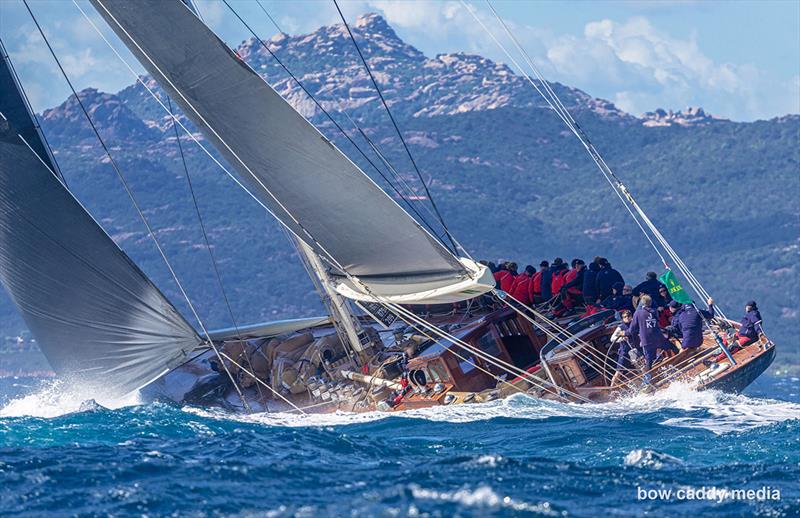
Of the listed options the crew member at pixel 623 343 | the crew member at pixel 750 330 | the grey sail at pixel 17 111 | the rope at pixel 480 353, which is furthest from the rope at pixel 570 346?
the grey sail at pixel 17 111

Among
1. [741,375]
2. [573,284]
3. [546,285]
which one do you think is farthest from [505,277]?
[741,375]

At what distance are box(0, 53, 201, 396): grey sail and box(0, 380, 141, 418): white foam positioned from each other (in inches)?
9.0

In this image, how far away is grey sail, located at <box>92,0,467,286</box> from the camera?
21.2 meters

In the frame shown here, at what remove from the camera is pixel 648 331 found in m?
21.1

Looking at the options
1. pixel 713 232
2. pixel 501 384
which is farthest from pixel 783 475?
pixel 713 232

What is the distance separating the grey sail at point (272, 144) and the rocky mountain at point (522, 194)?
68.2 metres

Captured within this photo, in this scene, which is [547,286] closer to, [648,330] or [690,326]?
[690,326]

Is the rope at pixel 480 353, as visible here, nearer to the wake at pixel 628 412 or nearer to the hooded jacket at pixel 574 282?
the wake at pixel 628 412

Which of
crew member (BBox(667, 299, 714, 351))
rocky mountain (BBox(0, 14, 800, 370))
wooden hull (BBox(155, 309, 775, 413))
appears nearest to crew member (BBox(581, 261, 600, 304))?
wooden hull (BBox(155, 309, 775, 413))

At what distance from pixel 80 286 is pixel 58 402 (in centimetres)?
228

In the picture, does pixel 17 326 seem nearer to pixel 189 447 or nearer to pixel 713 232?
pixel 713 232

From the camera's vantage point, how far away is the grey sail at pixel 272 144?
21250mm

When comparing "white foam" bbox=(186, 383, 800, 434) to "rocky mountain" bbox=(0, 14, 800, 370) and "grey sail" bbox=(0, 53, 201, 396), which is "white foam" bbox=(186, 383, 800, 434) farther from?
"rocky mountain" bbox=(0, 14, 800, 370)

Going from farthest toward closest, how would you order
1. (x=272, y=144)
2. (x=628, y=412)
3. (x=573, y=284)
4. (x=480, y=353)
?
1. (x=573, y=284)
2. (x=480, y=353)
3. (x=272, y=144)
4. (x=628, y=412)
